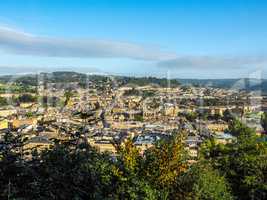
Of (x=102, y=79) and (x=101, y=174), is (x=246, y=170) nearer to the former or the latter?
(x=101, y=174)

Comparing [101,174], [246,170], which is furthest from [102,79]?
[101,174]

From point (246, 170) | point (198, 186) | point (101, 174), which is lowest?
point (246, 170)

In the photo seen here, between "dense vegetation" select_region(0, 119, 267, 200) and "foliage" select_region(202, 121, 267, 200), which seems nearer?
"dense vegetation" select_region(0, 119, 267, 200)

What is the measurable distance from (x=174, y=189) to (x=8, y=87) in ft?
215

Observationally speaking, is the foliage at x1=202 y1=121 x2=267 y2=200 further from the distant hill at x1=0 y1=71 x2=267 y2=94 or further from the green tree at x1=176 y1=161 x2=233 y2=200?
the distant hill at x1=0 y1=71 x2=267 y2=94

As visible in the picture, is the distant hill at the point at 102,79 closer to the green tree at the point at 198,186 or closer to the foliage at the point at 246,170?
the foliage at the point at 246,170

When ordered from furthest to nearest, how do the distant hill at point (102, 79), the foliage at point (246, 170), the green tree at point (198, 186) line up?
the distant hill at point (102, 79) < the foliage at point (246, 170) < the green tree at point (198, 186)

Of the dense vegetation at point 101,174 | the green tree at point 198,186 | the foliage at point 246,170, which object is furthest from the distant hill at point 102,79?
the dense vegetation at point 101,174

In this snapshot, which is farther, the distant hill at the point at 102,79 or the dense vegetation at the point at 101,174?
the distant hill at the point at 102,79

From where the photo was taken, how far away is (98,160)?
27.9ft

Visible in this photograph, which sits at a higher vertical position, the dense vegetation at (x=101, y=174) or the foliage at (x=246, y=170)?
the dense vegetation at (x=101, y=174)

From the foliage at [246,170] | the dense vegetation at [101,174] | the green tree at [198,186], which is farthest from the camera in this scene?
the foliage at [246,170]

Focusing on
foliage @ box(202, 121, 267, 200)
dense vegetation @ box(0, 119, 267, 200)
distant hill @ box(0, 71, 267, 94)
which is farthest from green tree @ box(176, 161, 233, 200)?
distant hill @ box(0, 71, 267, 94)

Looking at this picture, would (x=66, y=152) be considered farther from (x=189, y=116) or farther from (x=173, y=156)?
(x=189, y=116)
